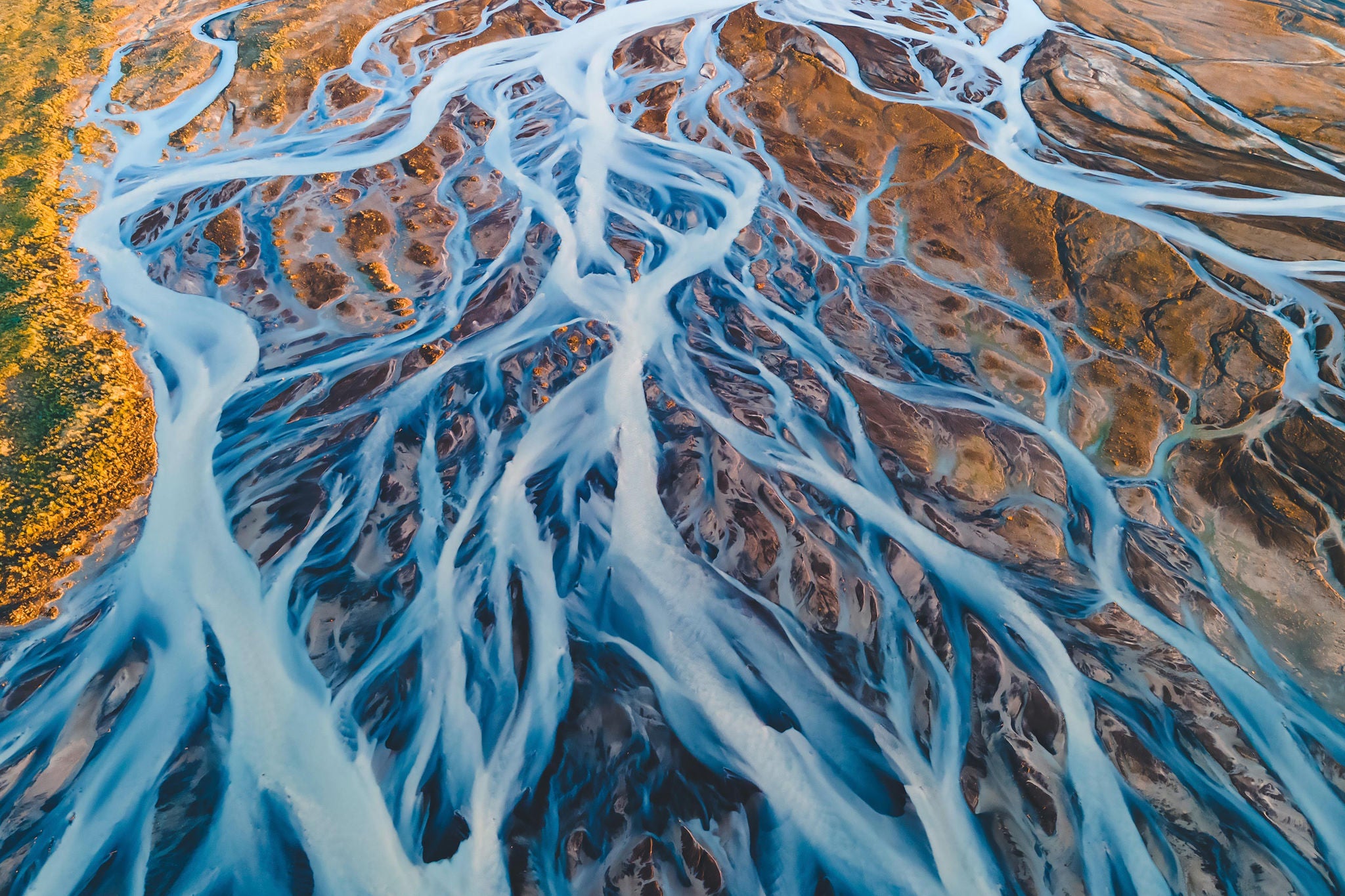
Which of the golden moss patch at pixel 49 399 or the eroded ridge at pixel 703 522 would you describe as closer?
the eroded ridge at pixel 703 522

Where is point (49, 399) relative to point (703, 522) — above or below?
above

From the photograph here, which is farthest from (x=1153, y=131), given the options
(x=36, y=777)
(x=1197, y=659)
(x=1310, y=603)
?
(x=36, y=777)

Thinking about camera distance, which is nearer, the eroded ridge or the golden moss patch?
the eroded ridge

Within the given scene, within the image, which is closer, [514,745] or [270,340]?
[514,745]

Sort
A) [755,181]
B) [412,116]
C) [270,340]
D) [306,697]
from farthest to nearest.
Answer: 1. [412,116]
2. [755,181]
3. [270,340]
4. [306,697]

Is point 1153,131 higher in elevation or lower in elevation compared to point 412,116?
lower

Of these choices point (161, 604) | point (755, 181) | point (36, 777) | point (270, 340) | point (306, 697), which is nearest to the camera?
point (36, 777)

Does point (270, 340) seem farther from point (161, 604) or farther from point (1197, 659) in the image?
point (1197, 659)

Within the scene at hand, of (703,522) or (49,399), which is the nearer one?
(703,522)
